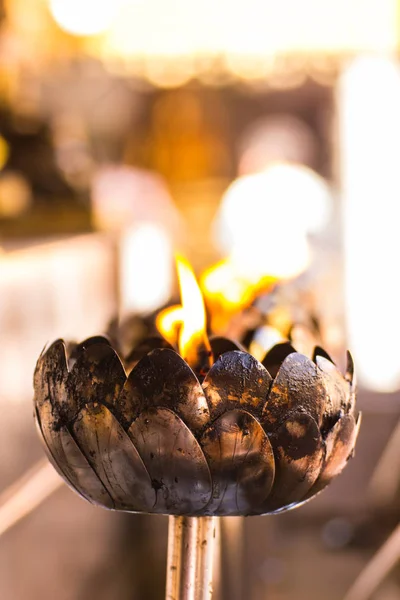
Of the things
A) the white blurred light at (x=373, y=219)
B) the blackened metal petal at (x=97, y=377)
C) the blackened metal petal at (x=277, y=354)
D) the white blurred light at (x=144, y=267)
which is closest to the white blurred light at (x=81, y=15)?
the white blurred light at (x=144, y=267)

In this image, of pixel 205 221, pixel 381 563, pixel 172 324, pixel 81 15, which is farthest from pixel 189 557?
pixel 205 221

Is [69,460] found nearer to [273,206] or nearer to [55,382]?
[55,382]

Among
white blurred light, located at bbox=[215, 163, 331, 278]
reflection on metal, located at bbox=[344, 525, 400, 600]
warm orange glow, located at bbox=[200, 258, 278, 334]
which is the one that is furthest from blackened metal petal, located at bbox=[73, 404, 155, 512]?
white blurred light, located at bbox=[215, 163, 331, 278]

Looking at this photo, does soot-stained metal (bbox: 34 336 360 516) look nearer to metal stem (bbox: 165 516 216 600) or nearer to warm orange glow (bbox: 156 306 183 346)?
metal stem (bbox: 165 516 216 600)

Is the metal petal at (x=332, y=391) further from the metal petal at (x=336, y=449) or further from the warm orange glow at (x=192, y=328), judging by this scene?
the warm orange glow at (x=192, y=328)

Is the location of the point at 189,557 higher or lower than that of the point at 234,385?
lower

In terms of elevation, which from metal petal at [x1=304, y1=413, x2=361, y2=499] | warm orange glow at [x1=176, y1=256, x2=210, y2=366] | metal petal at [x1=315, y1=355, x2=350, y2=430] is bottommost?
metal petal at [x1=304, y1=413, x2=361, y2=499]
